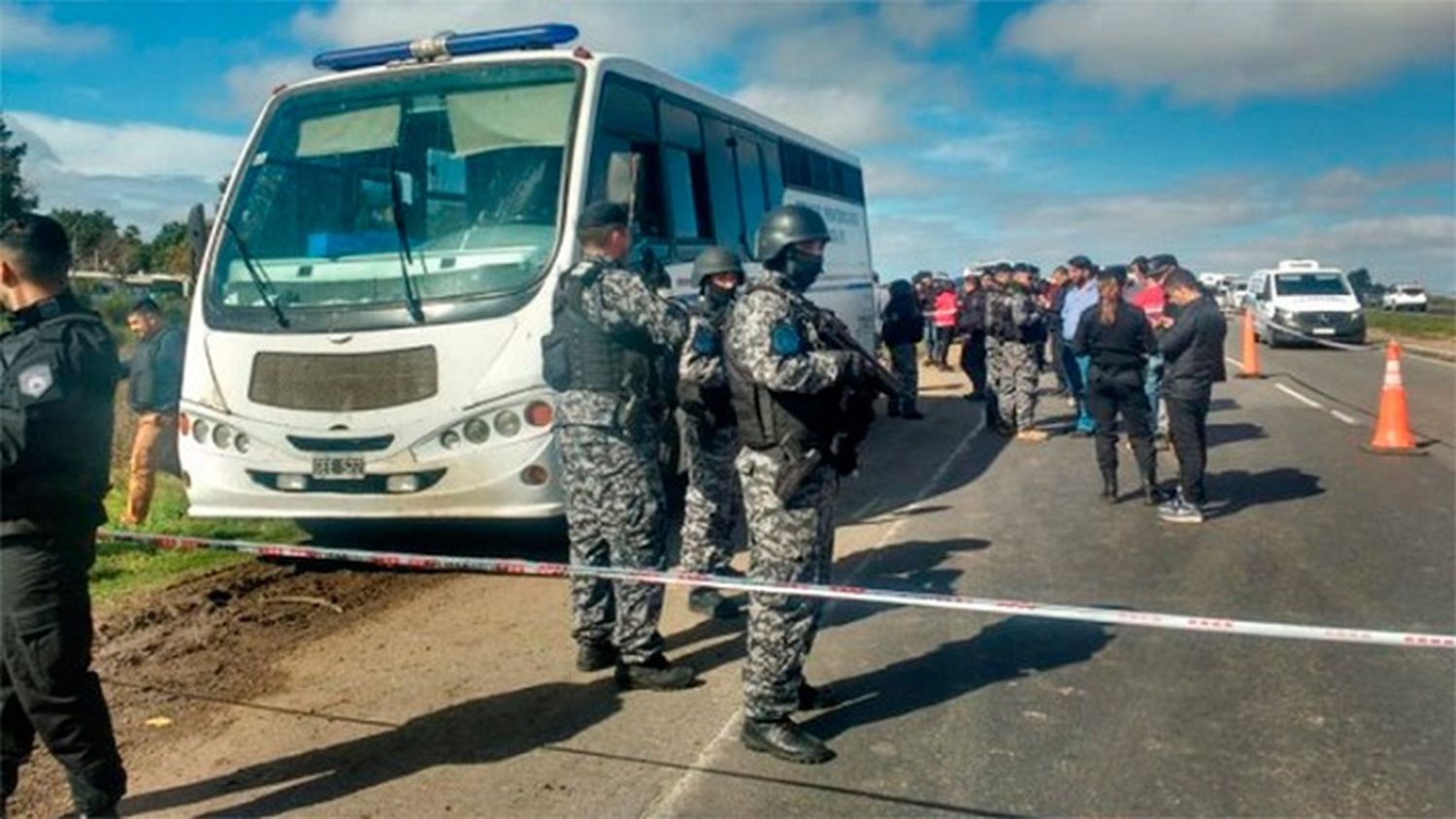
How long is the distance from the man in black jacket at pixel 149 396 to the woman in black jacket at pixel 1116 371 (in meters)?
6.83

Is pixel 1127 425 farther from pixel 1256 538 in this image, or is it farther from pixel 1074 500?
pixel 1256 538

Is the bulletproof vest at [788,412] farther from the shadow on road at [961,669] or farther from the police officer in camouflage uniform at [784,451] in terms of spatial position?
the shadow on road at [961,669]

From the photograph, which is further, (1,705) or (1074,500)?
(1074,500)

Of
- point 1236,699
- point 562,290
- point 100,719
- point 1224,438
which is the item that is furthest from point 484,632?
point 1224,438

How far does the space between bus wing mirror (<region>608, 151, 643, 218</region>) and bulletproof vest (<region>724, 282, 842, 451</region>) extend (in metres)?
2.25

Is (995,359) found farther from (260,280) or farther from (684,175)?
(260,280)

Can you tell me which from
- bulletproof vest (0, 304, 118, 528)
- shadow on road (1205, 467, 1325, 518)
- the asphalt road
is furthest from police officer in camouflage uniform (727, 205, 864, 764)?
shadow on road (1205, 467, 1325, 518)

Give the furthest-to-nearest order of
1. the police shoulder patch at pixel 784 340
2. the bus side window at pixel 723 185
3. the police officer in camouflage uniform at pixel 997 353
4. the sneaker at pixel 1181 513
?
the police officer in camouflage uniform at pixel 997 353 < the bus side window at pixel 723 185 < the sneaker at pixel 1181 513 < the police shoulder patch at pixel 784 340

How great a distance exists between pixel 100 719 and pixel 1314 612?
5452mm

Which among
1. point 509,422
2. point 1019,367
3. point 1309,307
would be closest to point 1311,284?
point 1309,307

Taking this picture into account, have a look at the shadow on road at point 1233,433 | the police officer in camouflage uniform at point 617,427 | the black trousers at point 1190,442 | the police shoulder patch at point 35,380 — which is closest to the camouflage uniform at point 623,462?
the police officer in camouflage uniform at point 617,427

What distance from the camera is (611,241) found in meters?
4.93

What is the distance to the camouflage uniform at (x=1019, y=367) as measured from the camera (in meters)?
12.2

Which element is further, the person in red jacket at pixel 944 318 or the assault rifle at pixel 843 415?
the person in red jacket at pixel 944 318
